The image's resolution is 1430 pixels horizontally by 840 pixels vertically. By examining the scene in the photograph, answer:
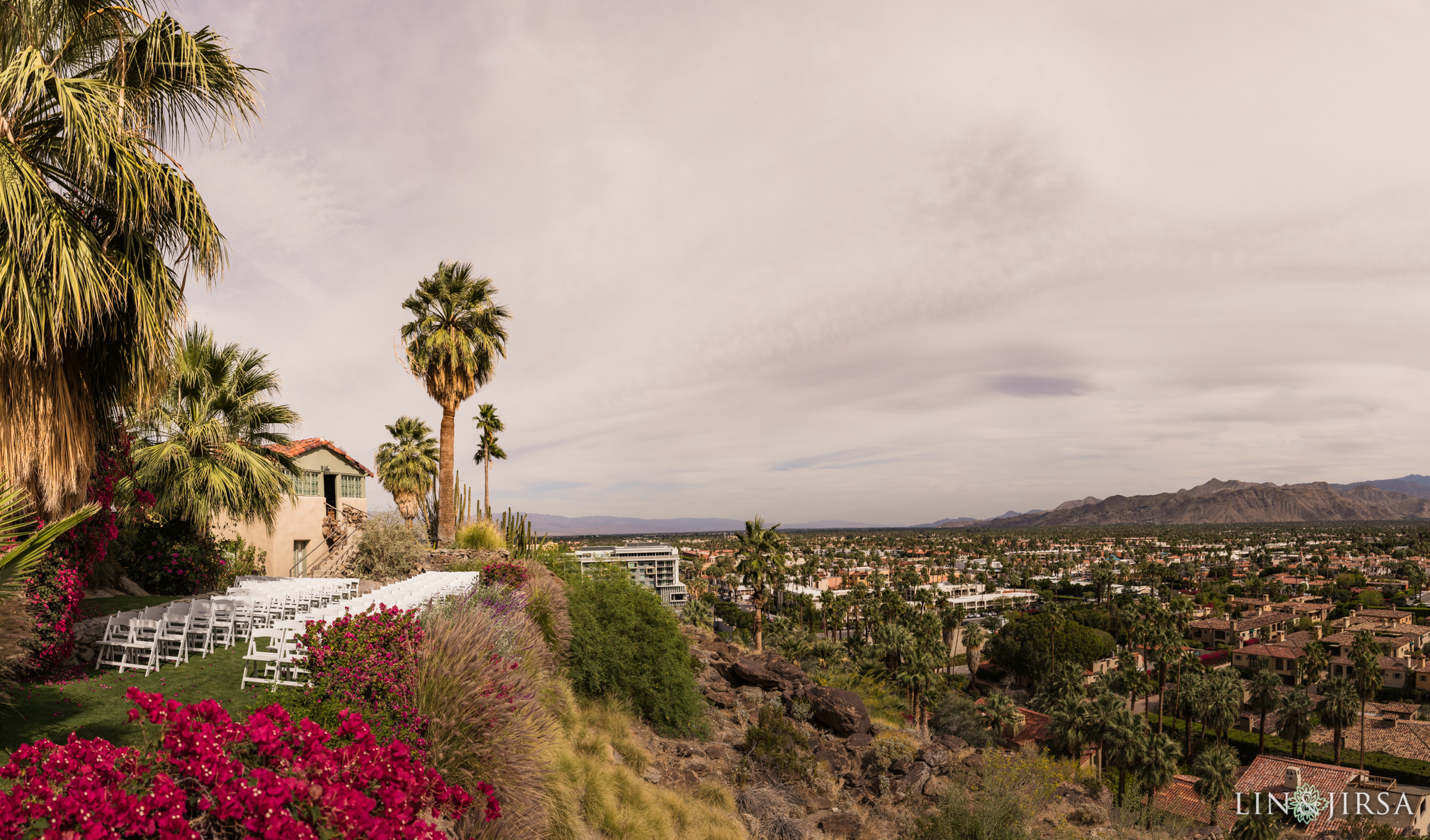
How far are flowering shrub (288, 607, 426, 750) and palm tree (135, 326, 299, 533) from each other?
10.9 m

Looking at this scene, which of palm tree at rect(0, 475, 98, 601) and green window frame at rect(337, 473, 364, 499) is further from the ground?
green window frame at rect(337, 473, 364, 499)

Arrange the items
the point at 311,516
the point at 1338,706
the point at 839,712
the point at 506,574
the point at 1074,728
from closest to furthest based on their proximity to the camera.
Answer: the point at 506,574
the point at 839,712
the point at 311,516
the point at 1074,728
the point at 1338,706

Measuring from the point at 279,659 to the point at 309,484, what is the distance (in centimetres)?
2269

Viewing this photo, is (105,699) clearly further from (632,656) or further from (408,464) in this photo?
(408,464)

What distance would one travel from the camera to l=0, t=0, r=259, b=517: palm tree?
24.3 ft

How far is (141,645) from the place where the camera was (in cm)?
905

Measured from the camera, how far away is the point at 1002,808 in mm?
13984

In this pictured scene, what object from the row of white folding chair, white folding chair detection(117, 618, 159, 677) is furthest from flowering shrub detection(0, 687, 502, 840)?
white folding chair detection(117, 618, 159, 677)

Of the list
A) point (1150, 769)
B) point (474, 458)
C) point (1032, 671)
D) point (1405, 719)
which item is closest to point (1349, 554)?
point (1405, 719)

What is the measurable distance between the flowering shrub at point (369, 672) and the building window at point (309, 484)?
22.0 metres

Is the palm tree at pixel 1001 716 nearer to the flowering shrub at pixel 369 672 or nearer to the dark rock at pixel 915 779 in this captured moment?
the dark rock at pixel 915 779

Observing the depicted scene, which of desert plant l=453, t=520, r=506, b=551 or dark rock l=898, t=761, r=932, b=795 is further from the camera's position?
desert plant l=453, t=520, r=506, b=551

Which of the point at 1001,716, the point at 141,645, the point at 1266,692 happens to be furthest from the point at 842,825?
the point at 1266,692

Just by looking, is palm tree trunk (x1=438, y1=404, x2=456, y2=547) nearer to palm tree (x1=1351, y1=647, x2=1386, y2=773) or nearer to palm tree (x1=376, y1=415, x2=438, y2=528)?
palm tree (x1=376, y1=415, x2=438, y2=528)
